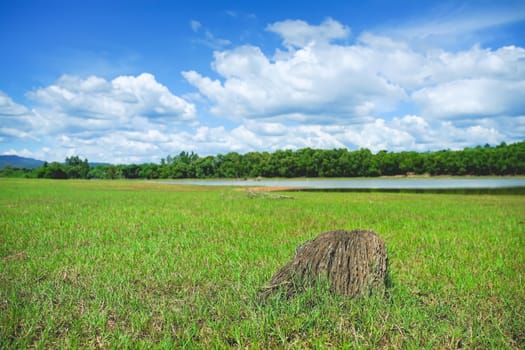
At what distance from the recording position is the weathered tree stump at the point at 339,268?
551cm

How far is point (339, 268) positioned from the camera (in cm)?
559

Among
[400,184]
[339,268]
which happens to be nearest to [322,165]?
[400,184]

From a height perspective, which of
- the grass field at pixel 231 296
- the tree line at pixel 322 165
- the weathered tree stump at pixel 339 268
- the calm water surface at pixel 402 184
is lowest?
the calm water surface at pixel 402 184

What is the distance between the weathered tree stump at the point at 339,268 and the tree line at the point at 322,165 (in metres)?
143

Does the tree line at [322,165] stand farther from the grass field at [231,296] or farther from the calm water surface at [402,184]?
the grass field at [231,296]

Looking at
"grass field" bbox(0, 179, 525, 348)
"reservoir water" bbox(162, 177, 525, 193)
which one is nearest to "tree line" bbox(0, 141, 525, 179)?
"reservoir water" bbox(162, 177, 525, 193)

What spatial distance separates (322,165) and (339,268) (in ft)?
479

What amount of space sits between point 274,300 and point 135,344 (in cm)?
195

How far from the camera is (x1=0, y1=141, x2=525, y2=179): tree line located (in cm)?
13350

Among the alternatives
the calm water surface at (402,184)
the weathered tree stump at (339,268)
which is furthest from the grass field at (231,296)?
the calm water surface at (402,184)

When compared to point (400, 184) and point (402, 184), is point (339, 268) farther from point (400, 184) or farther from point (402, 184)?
point (400, 184)

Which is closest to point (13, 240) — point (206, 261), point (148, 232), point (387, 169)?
point (148, 232)

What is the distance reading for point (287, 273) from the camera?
564 centimetres

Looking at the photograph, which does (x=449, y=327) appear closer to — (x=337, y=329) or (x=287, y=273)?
(x=337, y=329)
